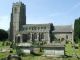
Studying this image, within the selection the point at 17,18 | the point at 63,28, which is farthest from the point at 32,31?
the point at 63,28

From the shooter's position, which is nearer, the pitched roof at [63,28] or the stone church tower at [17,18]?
the pitched roof at [63,28]

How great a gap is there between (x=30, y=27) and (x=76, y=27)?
25901 mm

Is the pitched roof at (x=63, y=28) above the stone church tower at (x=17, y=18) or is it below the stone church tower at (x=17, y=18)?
below

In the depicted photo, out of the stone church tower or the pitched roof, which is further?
the stone church tower

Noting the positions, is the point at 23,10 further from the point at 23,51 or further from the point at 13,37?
Result: the point at 23,51

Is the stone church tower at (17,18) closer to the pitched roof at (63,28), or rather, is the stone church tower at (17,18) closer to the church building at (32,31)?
the church building at (32,31)

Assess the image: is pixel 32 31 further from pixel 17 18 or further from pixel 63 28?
pixel 63 28

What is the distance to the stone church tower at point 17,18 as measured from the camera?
9794 centimetres

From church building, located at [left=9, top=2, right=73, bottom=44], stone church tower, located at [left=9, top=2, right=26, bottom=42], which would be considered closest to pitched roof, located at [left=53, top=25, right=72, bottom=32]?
church building, located at [left=9, top=2, right=73, bottom=44]

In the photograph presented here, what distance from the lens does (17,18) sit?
99875 mm

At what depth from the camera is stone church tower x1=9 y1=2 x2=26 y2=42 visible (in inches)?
3856

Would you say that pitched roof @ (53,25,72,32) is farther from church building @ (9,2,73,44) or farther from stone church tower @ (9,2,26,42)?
stone church tower @ (9,2,26,42)

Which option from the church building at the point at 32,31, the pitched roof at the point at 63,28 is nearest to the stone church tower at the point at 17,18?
the church building at the point at 32,31

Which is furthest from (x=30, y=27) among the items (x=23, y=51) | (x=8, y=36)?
(x=23, y=51)
